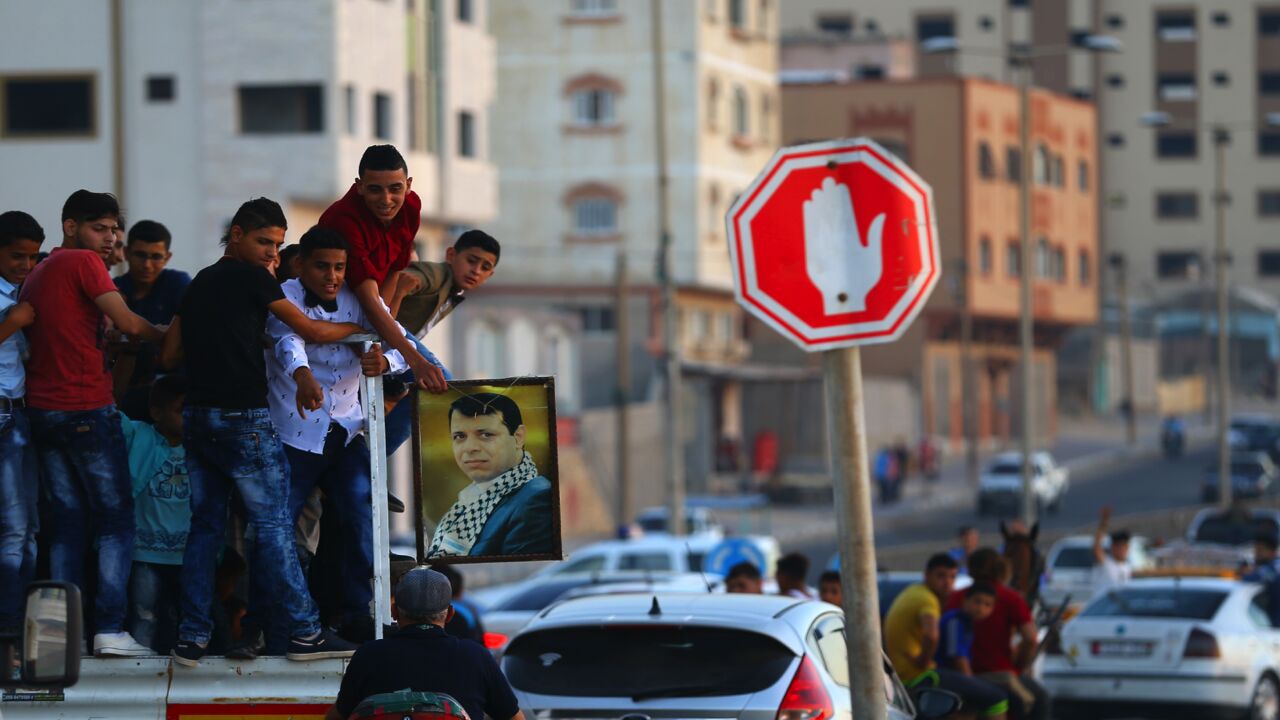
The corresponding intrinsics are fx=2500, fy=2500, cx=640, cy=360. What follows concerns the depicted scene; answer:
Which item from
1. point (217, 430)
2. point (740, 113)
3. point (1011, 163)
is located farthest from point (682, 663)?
point (1011, 163)

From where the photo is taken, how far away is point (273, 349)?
816 cm

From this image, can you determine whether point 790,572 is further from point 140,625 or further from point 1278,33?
point 1278,33

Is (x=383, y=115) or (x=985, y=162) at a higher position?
(x=985, y=162)

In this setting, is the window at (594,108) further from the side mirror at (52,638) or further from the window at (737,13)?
the side mirror at (52,638)

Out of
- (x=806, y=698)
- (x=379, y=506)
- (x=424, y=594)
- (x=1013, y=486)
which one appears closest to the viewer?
(x=424, y=594)

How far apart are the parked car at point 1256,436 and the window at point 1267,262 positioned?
3066cm

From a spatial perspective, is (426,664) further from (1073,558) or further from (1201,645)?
(1073,558)

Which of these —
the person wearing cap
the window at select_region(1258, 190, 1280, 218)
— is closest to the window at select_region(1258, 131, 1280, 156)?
the window at select_region(1258, 190, 1280, 218)

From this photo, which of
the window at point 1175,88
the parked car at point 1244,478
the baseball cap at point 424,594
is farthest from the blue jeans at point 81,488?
the window at point 1175,88

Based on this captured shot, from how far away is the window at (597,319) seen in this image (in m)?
70.4

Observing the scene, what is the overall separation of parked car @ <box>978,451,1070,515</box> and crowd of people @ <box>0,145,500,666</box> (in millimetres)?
54215

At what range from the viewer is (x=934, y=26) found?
107562mm

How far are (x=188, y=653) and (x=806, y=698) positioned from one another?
3331 millimetres

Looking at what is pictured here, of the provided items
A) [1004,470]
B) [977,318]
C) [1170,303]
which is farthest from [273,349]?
[1170,303]
